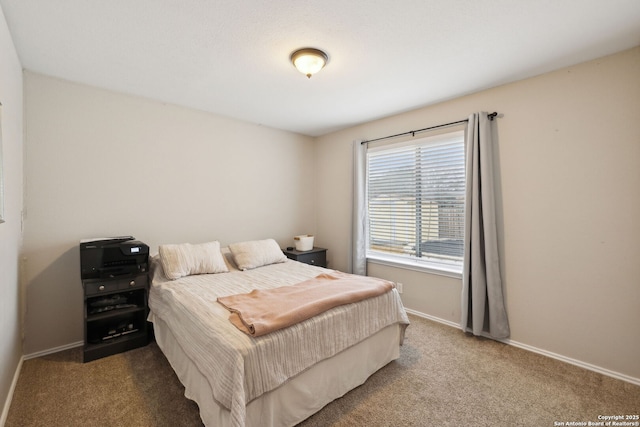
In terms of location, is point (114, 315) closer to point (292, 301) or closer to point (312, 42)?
point (292, 301)

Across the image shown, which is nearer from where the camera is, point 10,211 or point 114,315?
point 10,211

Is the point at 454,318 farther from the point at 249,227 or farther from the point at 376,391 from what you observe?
the point at 249,227

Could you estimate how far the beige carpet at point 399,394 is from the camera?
1679 millimetres

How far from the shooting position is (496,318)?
258 centimetres

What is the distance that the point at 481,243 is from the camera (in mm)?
2678

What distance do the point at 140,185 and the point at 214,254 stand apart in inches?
42.3

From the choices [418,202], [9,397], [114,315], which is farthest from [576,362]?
[9,397]

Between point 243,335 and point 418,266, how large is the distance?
239 cm

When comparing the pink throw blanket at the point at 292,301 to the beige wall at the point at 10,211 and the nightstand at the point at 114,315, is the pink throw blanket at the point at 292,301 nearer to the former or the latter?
the nightstand at the point at 114,315

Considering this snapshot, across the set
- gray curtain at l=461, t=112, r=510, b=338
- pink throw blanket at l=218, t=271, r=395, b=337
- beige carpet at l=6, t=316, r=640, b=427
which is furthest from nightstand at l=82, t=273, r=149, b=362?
gray curtain at l=461, t=112, r=510, b=338

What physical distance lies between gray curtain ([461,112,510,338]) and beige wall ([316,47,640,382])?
0.12 meters

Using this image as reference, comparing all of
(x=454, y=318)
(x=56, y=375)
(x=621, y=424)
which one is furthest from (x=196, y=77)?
(x=621, y=424)

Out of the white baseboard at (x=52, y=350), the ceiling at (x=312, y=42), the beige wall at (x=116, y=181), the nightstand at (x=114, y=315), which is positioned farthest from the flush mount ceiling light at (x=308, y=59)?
the white baseboard at (x=52, y=350)

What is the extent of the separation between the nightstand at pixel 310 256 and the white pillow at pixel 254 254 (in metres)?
0.36
